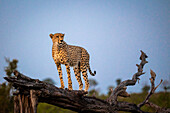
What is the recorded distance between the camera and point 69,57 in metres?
6.77

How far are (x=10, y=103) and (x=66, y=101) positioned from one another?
815 centimetres

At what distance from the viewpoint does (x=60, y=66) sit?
259 inches

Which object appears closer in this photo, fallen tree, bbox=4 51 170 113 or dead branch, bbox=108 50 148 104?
fallen tree, bbox=4 51 170 113

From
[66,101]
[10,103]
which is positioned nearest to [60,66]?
[66,101]

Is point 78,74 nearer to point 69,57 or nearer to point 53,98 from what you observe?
point 69,57

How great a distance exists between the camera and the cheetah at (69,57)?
21.1 feet

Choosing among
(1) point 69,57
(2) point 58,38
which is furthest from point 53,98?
(2) point 58,38

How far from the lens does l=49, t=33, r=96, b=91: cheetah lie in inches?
253

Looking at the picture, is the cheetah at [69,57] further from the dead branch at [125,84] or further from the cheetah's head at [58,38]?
the dead branch at [125,84]

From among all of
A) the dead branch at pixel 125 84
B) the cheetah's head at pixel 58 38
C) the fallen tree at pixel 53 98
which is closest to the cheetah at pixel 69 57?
the cheetah's head at pixel 58 38

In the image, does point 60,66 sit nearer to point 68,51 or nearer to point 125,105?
point 68,51

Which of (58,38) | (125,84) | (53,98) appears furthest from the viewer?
(125,84)

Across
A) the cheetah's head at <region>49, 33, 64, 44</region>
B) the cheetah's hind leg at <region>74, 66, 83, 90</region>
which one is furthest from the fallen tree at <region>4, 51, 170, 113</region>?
the cheetah's head at <region>49, 33, 64, 44</region>

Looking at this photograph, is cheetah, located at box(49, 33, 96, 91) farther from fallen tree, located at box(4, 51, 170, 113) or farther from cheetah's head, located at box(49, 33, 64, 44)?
fallen tree, located at box(4, 51, 170, 113)
